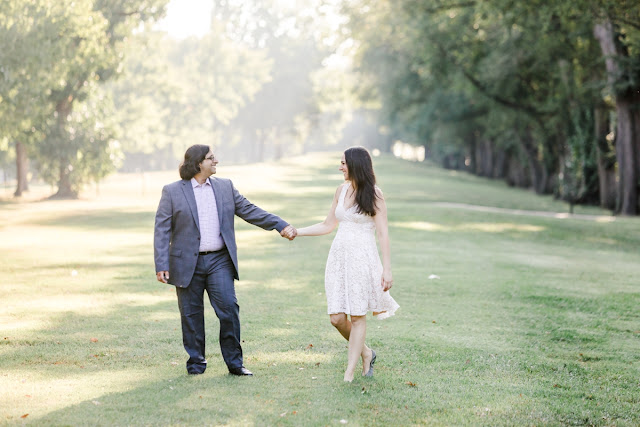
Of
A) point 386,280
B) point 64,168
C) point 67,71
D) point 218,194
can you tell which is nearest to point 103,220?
point 67,71

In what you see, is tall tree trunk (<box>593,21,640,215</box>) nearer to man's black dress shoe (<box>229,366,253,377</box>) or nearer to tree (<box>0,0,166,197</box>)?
tree (<box>0,0,166,197</box>)

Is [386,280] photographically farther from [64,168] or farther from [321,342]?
[64,168]

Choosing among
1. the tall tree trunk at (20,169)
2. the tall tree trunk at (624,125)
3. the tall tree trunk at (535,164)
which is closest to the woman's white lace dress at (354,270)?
the tall tree trunk at (624,125)

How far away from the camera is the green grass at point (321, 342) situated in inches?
243

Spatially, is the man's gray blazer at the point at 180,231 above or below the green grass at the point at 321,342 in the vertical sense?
above

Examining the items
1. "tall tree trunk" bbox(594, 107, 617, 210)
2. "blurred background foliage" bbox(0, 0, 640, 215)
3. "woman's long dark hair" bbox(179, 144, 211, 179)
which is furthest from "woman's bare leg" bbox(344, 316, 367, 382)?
"tall tree trunk" bbox(594, 107, 617, 210)

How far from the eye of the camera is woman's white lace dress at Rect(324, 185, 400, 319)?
6762 mm

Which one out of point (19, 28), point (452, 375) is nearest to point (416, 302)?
point (452, 375)

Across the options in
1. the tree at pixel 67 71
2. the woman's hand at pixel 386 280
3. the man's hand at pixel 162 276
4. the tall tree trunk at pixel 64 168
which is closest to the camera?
the woman's hand at pixel 386 280

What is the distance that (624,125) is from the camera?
2800 cm

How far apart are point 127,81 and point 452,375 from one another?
64.5m

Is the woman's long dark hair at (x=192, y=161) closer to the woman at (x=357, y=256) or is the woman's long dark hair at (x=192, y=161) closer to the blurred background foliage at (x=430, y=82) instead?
the woman at (x=357, y=256)

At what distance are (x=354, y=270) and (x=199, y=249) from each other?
4.62 feet

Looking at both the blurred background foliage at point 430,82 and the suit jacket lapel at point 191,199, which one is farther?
the blurred background foliage at point 430,82
